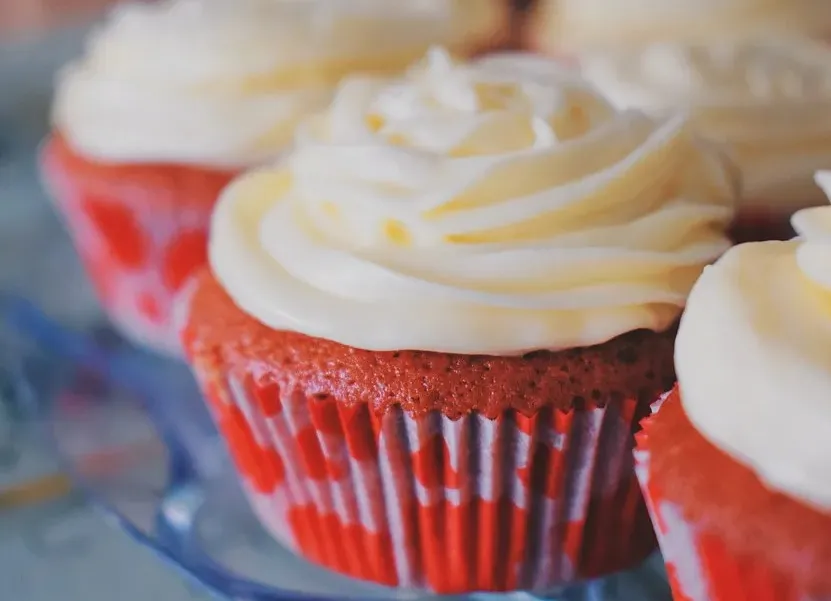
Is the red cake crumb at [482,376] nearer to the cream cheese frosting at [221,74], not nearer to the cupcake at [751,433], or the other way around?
the cupcake at [751,433]

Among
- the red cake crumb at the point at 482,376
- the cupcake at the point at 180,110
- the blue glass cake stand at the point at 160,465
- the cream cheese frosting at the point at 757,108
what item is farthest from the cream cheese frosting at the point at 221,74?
the red cake crumb at the point at 482,376

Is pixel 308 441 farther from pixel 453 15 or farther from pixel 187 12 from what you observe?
pixel 453 15

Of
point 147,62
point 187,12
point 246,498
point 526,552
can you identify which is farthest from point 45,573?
point 187,12

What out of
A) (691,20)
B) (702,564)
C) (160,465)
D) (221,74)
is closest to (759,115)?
(691,20)

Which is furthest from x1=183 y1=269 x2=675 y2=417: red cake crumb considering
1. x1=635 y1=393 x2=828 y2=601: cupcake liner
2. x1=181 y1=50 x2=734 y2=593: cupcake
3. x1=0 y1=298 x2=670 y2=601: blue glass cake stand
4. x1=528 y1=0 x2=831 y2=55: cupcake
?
x1=528 y1=0 x2=831 y2=55: cupcake

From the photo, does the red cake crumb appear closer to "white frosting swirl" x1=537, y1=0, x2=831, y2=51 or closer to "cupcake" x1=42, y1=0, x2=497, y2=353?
"cupcake" x1=42, y1=0, x2=497, y2=353
